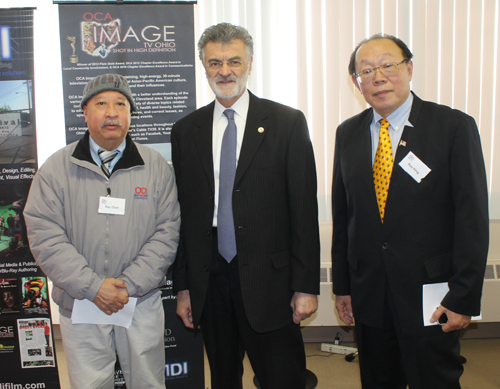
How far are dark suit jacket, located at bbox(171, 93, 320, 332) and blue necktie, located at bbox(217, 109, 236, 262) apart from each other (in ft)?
0.14

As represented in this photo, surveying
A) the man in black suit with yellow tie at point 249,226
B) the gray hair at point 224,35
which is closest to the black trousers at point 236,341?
the man in black suit with yellow tie at point 249,226

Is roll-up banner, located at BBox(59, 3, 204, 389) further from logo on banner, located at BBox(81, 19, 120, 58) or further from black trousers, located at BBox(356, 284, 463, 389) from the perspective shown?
black trousers, located at BBox(356, 284, 463, 389)

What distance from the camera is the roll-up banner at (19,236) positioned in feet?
8.14

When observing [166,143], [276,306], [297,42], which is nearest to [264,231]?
[276,306]

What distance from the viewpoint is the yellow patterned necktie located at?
1618mm

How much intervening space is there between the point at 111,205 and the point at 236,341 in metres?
0.89

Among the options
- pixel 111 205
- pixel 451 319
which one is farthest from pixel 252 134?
pixel 451 319

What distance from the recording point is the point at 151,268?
1.78 meters

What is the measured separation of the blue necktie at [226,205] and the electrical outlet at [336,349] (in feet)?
6.70

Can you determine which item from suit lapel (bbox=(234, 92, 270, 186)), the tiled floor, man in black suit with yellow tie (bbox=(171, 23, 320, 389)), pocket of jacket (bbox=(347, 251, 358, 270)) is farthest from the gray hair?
the tiled floor

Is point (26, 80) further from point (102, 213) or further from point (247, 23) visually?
point (247, 23)

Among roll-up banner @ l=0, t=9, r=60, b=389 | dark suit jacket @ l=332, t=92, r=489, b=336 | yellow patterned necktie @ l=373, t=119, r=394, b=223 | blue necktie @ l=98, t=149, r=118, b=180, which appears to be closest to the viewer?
dark suit jacket @ l=332, t=92, r=489, b=336

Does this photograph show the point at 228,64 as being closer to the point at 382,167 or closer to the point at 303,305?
the point at 382,167

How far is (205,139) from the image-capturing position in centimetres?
178
